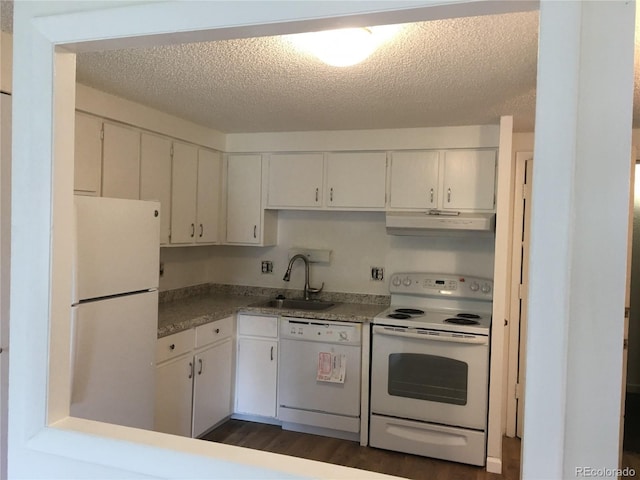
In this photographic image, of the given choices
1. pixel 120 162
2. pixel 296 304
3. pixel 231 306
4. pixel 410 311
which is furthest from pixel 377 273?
pixel 120 162

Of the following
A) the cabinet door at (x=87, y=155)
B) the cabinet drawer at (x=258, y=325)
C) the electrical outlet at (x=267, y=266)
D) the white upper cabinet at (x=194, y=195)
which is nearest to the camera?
the cabinet door at (x=87, y=155)

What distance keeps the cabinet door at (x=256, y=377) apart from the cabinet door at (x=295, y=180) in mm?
1119

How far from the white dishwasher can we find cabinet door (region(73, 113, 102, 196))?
162 cm

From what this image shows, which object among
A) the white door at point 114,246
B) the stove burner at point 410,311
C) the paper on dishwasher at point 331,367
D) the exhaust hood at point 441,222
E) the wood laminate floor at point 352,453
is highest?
the exhaust hood at point 441,222

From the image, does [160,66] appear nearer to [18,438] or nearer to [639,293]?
[18,438]

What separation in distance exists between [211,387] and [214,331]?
1.30 feet

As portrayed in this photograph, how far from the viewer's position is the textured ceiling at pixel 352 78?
1883 millimetres

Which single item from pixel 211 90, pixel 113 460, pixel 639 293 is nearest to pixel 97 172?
pixel 211 90

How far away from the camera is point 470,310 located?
3.63 m

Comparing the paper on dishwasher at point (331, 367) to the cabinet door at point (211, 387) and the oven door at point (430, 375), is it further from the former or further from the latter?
the cabinet door at point (211, 387)

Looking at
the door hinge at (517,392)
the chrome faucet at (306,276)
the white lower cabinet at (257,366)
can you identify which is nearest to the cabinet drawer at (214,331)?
the white lower cabinet at (257,366)

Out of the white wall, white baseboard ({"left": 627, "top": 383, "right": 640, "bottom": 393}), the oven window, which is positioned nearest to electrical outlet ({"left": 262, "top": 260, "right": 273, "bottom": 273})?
the white wall

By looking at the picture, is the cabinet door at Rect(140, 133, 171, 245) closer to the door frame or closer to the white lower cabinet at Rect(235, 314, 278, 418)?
the white lower cabinet at Rect(235, 314, 278, 418)

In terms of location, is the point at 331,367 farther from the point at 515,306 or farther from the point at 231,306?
the point at 515,306
